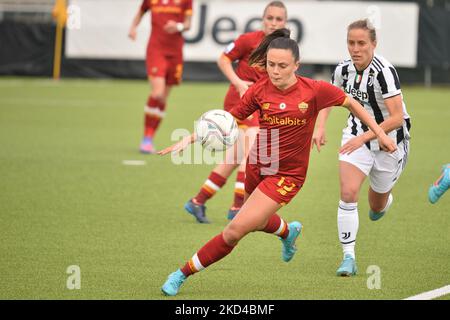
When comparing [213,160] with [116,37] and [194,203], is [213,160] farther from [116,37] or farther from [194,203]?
[116,37]

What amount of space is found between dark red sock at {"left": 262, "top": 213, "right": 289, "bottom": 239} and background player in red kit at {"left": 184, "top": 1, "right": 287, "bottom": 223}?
1.97m

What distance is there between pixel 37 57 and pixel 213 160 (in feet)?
39.7

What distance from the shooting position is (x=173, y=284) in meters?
6.16

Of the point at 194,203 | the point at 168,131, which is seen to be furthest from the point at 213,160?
the point at 194,203

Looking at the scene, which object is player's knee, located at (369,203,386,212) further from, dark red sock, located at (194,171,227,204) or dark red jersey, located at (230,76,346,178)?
dark red sock, located at (194,171,227,204)

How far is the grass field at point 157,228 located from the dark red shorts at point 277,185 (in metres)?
0.62

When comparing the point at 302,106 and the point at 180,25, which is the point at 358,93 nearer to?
the point at 302,106

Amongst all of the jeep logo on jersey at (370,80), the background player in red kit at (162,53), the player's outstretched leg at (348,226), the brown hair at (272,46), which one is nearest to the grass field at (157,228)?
the player's outstretched leg at (348,226)

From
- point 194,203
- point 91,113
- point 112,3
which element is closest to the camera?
point 194,203

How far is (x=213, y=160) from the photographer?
42.4 ft

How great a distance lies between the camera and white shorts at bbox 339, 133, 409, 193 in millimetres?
7195

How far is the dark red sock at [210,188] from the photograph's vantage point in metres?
8.93

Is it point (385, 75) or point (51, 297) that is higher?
point (385, 75)

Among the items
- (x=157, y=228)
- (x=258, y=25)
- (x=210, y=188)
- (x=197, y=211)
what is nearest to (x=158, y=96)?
(x=210, y=188)
